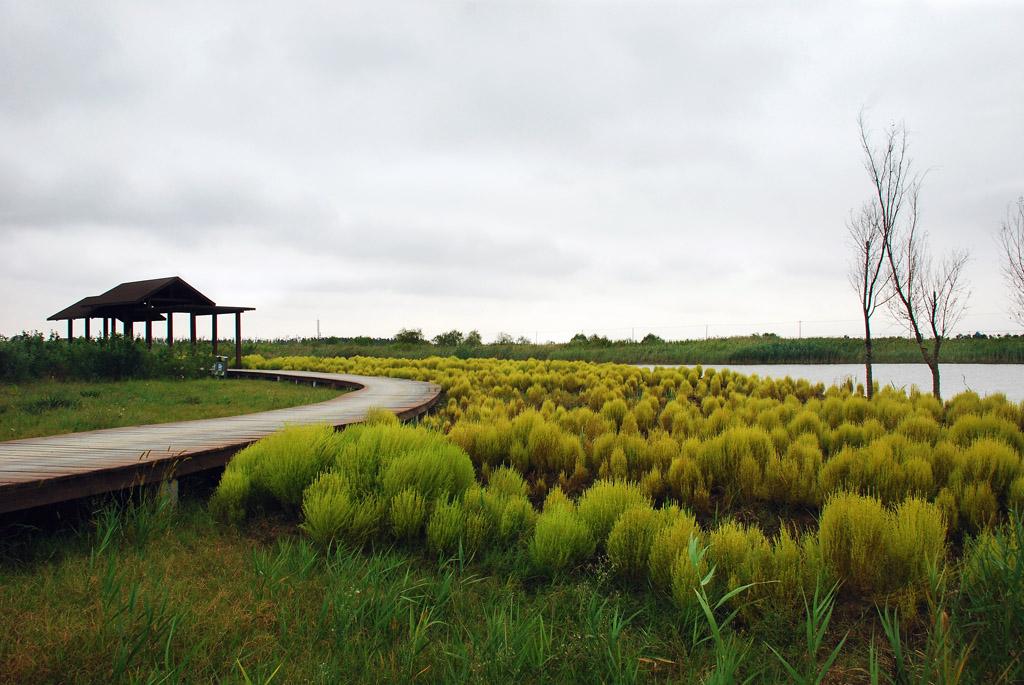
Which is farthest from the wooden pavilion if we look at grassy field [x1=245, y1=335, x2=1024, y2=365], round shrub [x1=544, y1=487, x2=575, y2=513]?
round shrub [x1=544, y1=487, x2=575, y2=513]

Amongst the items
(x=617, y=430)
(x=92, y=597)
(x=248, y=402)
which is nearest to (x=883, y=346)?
(x=617, y=430)

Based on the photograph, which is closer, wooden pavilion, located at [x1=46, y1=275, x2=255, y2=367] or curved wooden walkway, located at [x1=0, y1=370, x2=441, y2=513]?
curved wooden walkway, located at [x1=0, y1=370, x2=441, y2=513]

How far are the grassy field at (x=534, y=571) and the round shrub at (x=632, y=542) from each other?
1 centimetres

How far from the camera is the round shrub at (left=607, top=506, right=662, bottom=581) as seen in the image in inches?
136

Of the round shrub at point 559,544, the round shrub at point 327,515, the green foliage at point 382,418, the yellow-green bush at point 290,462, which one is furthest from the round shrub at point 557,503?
the green foliage at point 382,418

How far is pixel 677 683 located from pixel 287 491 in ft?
10.1

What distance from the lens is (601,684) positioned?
2.33 meters

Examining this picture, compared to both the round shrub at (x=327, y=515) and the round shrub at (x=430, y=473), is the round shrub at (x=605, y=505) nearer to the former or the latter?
the round shrub at (x=430, y=473)

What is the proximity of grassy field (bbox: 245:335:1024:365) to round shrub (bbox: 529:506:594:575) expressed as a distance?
23.7 metres

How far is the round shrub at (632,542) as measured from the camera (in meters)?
3.46

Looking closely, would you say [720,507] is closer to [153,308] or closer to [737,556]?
[737,556]

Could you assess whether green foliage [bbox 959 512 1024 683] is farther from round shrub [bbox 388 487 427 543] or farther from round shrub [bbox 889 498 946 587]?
round shrub [bbox 388 487 427 543]

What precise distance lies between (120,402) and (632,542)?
1078 cm

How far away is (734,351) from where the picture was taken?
27.0m
